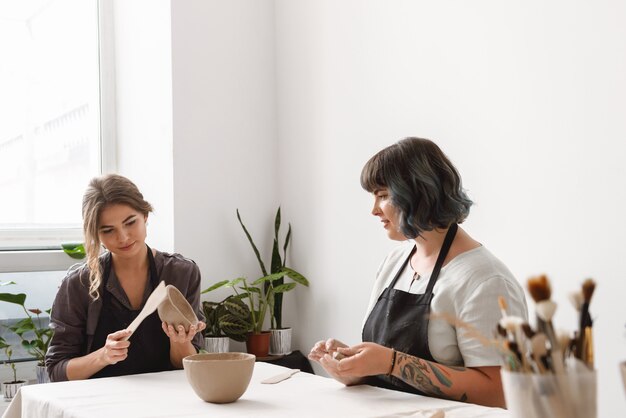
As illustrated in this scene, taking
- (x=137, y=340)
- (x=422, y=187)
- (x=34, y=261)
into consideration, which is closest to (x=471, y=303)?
(x=422, y=187)

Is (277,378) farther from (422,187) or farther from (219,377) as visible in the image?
(422,187)

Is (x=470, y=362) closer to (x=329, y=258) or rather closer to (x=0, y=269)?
(x=329, y=258)

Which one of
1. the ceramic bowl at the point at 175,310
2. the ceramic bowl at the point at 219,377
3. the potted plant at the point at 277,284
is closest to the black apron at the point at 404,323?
the ceramic bowl at the point at 219,377

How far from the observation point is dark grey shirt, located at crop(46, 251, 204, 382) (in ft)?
8.41

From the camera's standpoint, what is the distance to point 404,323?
2039mm

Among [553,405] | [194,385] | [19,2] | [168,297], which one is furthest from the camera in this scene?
[19,2]

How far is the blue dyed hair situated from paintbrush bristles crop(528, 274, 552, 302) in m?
1.03

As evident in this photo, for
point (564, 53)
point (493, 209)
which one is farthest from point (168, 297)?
point (564, 53)

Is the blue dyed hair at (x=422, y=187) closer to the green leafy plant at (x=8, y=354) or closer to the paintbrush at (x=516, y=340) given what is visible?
the paintbrush at (x=516, y=340)

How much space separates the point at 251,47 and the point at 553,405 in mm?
3308

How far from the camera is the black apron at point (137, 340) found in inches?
101

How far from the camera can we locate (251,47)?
408cm

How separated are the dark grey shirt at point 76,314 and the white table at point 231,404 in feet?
1.39

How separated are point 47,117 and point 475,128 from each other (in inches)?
90.1
